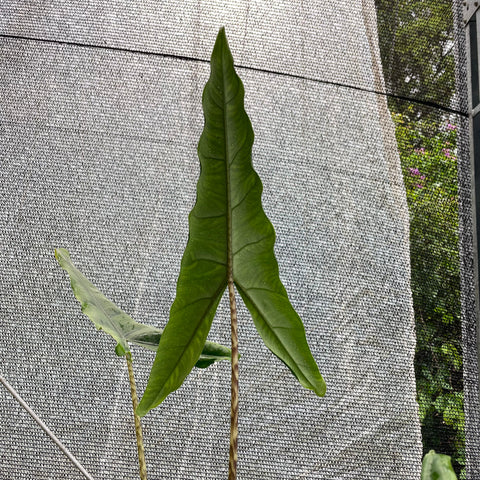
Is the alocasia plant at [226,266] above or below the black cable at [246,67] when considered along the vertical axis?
below

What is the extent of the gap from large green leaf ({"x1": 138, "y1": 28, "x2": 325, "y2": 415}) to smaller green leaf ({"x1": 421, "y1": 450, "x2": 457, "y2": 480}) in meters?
0.07

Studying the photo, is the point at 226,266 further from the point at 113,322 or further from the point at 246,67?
the point at 246,67

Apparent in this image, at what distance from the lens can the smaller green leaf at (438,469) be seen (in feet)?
0.92

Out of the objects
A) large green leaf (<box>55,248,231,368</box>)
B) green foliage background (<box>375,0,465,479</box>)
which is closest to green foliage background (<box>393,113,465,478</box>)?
green foliage background (<box>375,0,465,479</box>)

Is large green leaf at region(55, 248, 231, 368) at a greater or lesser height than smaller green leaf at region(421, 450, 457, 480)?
greater

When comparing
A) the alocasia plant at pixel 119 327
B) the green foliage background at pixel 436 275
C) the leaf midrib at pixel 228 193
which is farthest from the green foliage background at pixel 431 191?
the leaf midrib at pixel 228 193

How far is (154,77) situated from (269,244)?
92cm

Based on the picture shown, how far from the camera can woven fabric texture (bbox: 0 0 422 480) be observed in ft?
2.97

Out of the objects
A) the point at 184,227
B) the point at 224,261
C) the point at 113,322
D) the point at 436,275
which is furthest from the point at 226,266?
the point at 436,275

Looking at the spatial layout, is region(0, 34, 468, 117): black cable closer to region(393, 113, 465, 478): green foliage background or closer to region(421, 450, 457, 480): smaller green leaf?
region(393, 113, 465, 478): green foliage background

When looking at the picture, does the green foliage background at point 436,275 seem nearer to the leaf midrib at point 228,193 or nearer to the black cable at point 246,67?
the black cable at point 246,67

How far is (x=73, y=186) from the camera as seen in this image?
3.36 ft

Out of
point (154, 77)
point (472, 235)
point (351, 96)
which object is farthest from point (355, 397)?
point (154, 77)

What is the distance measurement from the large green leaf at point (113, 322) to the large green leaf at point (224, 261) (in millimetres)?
67
